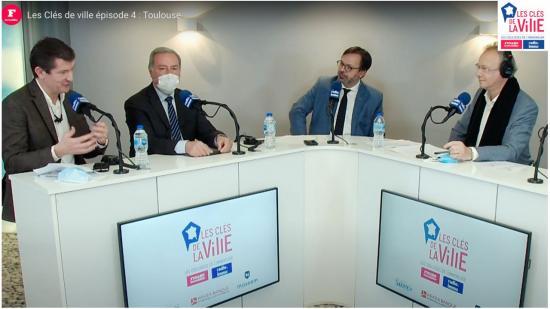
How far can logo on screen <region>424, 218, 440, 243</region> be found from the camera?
2.56 metres

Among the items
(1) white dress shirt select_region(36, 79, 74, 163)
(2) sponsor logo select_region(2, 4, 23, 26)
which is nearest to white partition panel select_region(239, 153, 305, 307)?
(1) white dress shirt select_region(36, 79, 74, 163)

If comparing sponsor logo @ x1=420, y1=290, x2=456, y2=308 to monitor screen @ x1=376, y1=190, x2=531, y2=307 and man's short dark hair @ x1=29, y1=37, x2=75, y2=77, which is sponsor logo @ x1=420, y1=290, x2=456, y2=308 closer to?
monitor screen @ x1=376, y1=190, x2=531, y2=307

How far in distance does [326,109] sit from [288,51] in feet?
5.38

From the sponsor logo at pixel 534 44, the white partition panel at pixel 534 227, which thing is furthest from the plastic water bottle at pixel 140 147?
the sponsor logo at pixel 534 44

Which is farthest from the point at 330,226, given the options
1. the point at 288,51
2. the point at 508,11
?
the point at 288,51

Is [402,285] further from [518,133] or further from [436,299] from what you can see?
[518,133]

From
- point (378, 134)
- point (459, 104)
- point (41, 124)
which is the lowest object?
point (378, 134)

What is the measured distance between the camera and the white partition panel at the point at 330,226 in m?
3.07

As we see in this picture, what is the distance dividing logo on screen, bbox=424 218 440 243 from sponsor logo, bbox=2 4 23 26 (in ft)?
13.0

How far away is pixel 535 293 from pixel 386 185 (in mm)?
903

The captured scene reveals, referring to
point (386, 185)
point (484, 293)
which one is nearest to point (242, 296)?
point (386, 185)

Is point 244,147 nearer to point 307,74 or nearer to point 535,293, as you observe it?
point 535,293

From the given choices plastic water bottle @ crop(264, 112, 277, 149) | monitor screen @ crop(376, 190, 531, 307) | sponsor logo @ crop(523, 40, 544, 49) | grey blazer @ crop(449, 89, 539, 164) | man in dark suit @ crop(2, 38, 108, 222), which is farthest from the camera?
sponsor logo @ crop(523, 40, 544, 49)

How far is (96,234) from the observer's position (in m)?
2.29
